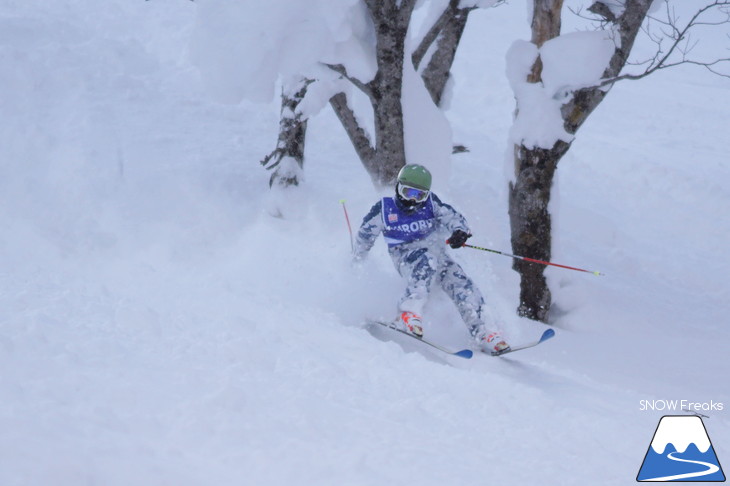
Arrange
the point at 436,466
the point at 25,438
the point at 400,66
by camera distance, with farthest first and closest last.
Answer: the point at 400,66
the point at 436,466
the point at 25,438

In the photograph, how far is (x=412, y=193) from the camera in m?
6.22

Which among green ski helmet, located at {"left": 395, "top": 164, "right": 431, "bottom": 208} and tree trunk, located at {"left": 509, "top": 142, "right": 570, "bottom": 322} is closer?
green ski helmet, located at {"left": 395, "top": 164, "right": 431, "bottom": 208}

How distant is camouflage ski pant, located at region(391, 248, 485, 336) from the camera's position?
6.07 meters

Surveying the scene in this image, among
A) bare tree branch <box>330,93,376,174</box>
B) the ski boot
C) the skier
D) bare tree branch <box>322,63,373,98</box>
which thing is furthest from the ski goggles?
bare tree branch <box>330,93,376,174</box>

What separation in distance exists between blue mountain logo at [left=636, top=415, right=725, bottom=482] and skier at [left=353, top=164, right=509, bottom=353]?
6.02 ft

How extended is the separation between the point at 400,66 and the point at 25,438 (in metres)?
5.38

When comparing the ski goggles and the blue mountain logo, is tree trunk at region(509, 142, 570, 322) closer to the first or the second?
the ski goggles

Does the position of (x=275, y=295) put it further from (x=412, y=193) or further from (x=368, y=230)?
(x=412, y=193)

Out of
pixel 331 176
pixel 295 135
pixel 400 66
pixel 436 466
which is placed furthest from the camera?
pixel 331 176

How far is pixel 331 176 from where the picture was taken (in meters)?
10.6

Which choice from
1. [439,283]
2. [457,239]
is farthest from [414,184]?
[439,283]

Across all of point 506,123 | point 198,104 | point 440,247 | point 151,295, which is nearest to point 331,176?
point 198,104

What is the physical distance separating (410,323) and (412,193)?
1129mm

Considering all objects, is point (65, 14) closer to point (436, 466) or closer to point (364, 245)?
point (364, 245)
